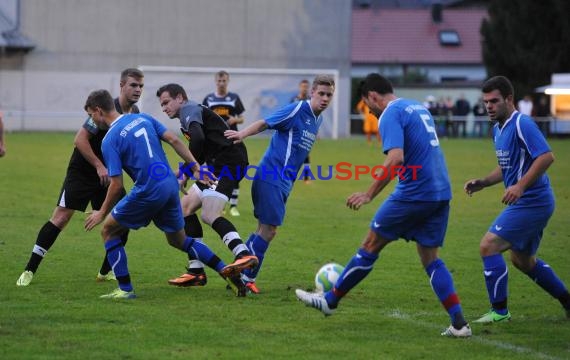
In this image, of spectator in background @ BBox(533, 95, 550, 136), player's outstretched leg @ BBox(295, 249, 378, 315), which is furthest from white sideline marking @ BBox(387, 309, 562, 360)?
spectator in background @ BBox(533, 95, 550, 136)

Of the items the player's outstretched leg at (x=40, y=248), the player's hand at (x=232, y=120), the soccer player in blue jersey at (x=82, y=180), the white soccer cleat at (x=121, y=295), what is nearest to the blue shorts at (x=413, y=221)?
the white soccer cleat at (x=121, y=295)

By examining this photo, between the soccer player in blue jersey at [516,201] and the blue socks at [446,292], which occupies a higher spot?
the soccer player in blue jersey at [516,201]

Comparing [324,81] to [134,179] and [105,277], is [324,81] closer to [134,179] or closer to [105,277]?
[134,179]

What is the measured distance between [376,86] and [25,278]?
4079mm

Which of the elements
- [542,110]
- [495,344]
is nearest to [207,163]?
[495,344]

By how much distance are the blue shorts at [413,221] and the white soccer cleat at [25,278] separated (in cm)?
373

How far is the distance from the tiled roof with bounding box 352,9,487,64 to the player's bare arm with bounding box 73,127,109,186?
55.9 meters

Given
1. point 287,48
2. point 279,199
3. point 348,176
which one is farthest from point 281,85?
point 279,199

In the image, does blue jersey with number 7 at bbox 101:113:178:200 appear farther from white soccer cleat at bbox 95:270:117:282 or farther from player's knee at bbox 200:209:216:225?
white soccer cleat at bbox 95:270:117:282

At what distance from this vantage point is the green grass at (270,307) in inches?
281

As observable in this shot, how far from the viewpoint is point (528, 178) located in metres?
7.84

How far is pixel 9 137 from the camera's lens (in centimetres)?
3691

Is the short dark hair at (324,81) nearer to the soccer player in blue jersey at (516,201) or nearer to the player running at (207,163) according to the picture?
the player running at (207,163)

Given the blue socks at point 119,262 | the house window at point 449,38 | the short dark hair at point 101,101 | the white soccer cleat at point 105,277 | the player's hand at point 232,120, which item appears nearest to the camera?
the short dark hair at point 101,101
